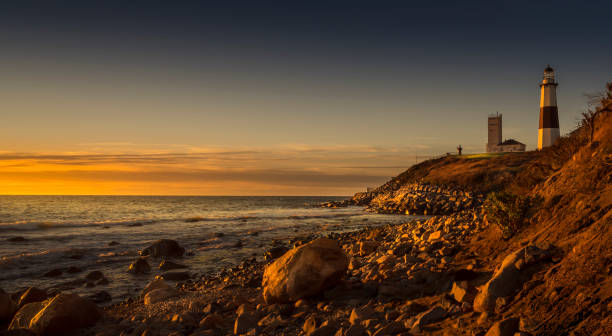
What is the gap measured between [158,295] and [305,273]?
→ 493 cm

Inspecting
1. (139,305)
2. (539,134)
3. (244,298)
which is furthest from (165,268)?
(539,134)

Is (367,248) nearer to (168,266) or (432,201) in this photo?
(168,266)

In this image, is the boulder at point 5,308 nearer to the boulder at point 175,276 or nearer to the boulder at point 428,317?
the boulder at point 175,276

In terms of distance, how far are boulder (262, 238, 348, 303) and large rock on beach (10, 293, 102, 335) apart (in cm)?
441

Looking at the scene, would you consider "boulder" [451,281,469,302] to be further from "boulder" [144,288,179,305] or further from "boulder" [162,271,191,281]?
"boulder" [162,271,191,281]

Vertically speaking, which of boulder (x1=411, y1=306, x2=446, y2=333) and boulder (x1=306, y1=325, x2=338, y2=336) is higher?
boulder (x1=411, y1=306, x2=446, y2=333)

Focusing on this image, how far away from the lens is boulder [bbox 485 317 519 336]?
3.93m

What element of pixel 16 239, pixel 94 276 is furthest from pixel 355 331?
pixel 16 239

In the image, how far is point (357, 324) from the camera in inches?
214

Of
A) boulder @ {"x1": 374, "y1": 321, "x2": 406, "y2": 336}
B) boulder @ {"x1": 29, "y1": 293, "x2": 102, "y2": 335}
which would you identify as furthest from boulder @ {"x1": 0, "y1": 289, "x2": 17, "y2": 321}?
boulder @ {"x1": 374, "y1": 321, "x2": 406, "y2": 336}

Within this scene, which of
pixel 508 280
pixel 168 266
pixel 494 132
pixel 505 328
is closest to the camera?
pixel 505 328

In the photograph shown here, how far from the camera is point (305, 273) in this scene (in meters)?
7.27

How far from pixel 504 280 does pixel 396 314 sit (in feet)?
5.96

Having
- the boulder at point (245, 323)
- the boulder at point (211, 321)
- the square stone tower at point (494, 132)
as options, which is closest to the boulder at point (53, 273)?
the boulder at point (211, 321)
